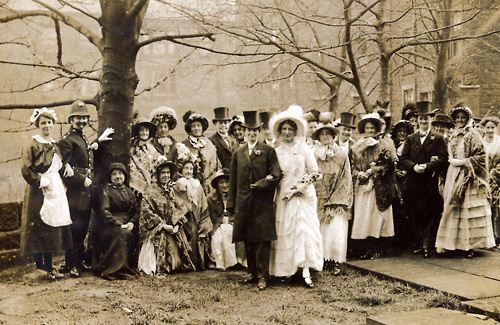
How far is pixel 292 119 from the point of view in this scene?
7.99 metres

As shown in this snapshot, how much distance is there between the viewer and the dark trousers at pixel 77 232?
8.45m

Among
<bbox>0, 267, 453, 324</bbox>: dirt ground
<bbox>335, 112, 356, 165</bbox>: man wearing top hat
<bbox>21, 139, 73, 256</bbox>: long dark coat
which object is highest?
<bbox>335, 112, 356, 165</bbox>: man wearing top hat

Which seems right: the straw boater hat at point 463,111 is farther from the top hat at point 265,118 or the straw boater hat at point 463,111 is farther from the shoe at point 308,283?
the shoe at point 308,283

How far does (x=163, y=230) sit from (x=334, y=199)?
243 centimetres

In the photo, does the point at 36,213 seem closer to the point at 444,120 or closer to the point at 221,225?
the point at 221,225

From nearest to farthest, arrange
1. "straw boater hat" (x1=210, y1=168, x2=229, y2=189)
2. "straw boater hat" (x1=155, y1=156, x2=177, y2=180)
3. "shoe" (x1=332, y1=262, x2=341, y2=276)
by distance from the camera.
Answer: "shoe" (x1=332, y1=262, x2=341, y2=276) → "straw boater hat" (x1=155, y1=156, x2=177, y2=180) → "straw boater hat" (x1=210, y1=168, x2=229, y2=189)

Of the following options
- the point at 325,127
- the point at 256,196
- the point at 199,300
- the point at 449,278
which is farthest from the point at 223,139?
the point at 449,278

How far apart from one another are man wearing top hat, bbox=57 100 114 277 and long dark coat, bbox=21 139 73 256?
1.11 ft

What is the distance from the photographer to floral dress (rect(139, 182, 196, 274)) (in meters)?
8.69

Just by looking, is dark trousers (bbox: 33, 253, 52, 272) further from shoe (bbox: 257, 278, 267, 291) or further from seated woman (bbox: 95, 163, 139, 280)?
shoe (bbox: 257, 278, 267, 291)

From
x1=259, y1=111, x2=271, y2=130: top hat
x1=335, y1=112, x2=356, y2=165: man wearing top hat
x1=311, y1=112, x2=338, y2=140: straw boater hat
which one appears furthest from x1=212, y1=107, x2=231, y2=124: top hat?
x1=335, y1=112, x2=356, y2=165: man wearing top hat

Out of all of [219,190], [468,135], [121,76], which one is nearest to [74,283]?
[219,190]

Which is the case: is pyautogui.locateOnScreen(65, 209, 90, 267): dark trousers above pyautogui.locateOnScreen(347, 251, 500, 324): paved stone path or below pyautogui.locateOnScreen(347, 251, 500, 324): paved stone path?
above

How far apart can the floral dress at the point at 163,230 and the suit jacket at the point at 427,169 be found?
337cm
